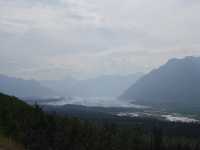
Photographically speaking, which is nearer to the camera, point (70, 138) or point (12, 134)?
point (12, 134)

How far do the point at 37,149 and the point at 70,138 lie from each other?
1125 cm

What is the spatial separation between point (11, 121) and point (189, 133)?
4554 inches

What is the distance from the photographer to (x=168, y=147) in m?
99.3

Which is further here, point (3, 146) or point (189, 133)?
point (189, 133)

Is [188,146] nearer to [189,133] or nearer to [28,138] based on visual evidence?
[189,133]

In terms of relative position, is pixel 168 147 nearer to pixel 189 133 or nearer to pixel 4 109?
pixel 189 133

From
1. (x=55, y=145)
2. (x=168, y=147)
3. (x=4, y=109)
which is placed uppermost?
(x=4, y=109)

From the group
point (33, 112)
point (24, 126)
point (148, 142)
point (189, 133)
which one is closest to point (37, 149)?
point (24, 126)

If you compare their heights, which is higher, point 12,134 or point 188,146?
point 12,134

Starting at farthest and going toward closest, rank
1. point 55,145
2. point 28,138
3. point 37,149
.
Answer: point 55,145, point 28,138, point 37,149

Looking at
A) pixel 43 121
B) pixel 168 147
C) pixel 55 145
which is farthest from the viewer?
pixel 168 147

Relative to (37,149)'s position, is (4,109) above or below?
above

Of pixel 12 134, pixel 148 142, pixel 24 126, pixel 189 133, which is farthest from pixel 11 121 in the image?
pixel 189 133

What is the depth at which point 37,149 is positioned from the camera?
25.9 m
